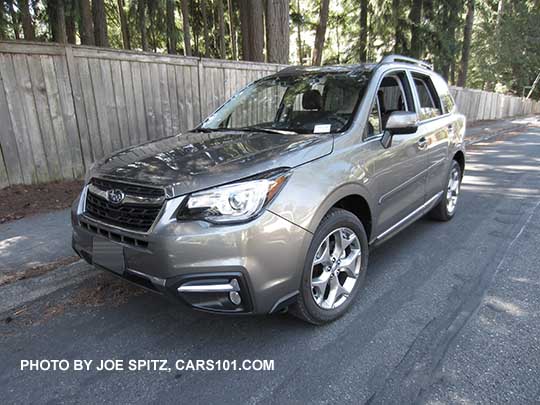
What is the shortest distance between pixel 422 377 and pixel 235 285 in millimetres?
1235

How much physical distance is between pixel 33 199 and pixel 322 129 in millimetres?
4328

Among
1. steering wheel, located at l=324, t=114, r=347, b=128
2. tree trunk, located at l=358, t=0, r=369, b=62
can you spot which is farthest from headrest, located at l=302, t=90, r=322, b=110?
tree trunk, located at l=358, t=0, r=369, b=62

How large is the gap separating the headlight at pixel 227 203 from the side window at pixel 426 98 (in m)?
2.51

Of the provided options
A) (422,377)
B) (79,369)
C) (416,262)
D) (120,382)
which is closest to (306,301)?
(422,377)

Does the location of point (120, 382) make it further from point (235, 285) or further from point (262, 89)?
point (262, 89)

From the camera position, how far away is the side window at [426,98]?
404 cm

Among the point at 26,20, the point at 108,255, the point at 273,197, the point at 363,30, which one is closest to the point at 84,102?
the point at 108,255

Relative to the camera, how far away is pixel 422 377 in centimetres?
223

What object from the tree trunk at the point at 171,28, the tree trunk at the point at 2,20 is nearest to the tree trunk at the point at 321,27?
the tree trunk at the point at 171,28

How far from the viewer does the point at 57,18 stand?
31.2ft

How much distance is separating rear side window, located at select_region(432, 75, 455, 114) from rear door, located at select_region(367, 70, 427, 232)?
103cm

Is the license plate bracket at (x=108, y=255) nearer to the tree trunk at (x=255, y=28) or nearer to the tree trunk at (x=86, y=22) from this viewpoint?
the tree trunk at (x=255, y=28)

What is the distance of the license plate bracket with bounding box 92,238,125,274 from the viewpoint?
7.93ft

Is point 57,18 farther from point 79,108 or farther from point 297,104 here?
point 297,104
